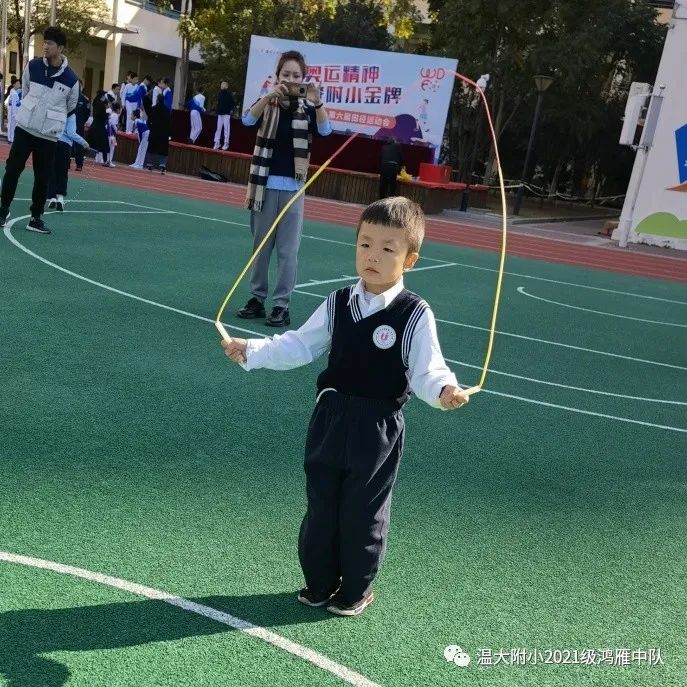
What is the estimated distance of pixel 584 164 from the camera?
3856 centimetres

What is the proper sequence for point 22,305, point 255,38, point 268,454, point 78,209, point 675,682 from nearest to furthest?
point 675,682 < point 268,454 < point 22,305 < point 78,209 < point 255,38

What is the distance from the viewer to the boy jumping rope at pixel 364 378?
300 cm

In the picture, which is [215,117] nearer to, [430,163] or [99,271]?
[430,163]

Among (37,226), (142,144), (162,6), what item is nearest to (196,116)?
(142,144)

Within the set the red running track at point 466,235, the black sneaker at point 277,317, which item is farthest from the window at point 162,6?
the black sneaker at point 277,317

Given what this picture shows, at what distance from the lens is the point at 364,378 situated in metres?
3.03

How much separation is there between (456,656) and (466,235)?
53.9 feet

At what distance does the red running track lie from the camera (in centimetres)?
1709

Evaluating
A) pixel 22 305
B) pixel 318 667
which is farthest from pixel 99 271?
pixel 318 667

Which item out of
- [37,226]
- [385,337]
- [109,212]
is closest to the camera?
[385,337]

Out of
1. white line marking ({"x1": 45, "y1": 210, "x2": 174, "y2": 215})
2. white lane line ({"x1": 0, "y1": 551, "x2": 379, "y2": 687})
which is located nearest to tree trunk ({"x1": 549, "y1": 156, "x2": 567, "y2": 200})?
white line marking ({"x1": 45, "y1": 210, "x2": 174, "y2": 215})

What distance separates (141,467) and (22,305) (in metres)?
3.33

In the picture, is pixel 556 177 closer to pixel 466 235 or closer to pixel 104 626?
pixel 466 235

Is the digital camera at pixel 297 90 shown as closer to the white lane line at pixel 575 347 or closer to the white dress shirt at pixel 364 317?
the white lane line at pixel 575 347
